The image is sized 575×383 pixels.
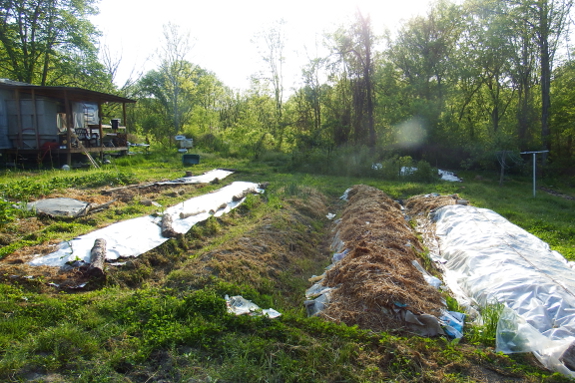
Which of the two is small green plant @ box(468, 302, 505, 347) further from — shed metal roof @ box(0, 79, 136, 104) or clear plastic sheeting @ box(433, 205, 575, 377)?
shed metal roof @ box(0, 79, 136, 104)

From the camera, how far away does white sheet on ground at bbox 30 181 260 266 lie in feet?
17.2

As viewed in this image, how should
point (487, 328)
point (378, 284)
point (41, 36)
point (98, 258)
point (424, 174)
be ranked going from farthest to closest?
point (41, 36)
point (424, 174)
point (98, 258)
point (378, 284)
point (487, 328)

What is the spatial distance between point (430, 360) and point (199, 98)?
33796 mm

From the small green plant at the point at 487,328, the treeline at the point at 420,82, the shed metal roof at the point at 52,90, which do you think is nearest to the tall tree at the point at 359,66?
the treeline at the point at 420,82

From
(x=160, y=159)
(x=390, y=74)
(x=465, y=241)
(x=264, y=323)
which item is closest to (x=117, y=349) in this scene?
(x=264, y=323)

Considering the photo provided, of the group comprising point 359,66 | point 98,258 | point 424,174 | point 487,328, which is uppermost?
point 359,66

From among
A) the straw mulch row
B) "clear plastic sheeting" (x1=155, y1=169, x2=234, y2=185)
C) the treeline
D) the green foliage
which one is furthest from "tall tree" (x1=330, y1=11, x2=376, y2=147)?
the straw mulch row

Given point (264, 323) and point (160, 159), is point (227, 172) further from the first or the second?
point (264, 323)

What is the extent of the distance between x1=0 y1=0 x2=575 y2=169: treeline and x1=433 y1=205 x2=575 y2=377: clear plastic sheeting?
9.46 meters

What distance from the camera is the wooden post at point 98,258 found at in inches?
190

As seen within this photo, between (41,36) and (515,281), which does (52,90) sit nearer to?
(41,36)

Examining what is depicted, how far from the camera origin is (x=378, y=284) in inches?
168

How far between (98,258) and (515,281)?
5362mm

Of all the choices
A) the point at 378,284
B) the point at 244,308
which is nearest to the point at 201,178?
the point at 244,308
